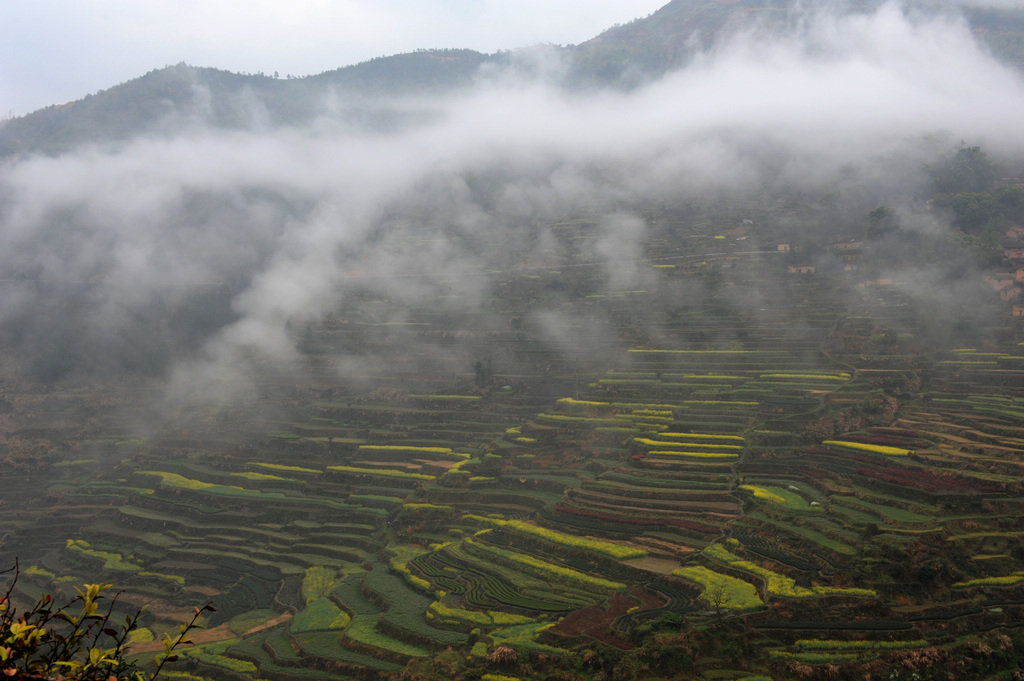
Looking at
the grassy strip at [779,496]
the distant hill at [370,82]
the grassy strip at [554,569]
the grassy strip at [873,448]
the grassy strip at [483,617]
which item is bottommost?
the grassy strip at [483,617]

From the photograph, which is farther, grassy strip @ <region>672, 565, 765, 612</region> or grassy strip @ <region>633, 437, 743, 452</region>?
grassy strip @ <region>633, 437, 743, 452</region>

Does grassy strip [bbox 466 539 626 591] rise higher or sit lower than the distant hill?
lower

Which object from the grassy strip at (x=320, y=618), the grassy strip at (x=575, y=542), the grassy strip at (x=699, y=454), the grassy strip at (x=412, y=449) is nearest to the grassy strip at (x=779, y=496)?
the grassy strip at (x=699, y=454)

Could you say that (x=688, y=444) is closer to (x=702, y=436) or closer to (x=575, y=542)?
(x=702, y=436)

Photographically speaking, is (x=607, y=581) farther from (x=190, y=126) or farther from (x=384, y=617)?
(x=190, y=126)

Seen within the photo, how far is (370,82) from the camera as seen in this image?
94.9 m

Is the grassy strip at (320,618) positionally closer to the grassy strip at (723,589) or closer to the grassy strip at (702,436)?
the grassy strip at (723,589)

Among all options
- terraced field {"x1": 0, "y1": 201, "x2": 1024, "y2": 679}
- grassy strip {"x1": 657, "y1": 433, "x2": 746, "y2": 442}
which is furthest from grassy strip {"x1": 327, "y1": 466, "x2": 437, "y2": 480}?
grassy strip {"x1": 657, "y1": 433, "x2": 746, "y2": 442}

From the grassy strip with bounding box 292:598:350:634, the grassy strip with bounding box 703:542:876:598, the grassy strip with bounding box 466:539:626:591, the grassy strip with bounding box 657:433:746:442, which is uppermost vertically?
the grassy strip with bounding box 657:433:746:442

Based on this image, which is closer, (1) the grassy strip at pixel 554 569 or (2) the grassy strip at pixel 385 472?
(1) the grassy strip at pixel 554 569

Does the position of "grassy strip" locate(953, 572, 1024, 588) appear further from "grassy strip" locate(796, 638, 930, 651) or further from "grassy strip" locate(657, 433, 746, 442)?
"grassy strip" locate(657, 433, 746, 442)

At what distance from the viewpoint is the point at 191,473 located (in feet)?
107

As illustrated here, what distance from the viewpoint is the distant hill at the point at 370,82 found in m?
72.4

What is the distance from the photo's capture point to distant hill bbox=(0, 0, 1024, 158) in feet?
237
